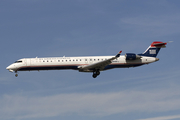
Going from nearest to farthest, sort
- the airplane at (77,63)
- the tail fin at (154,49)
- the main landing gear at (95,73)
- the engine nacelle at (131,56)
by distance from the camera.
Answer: the airplane at (77,63), the main landing gear at (95,73), the engine nacelle at (131,56), the tail fin at (154,49)

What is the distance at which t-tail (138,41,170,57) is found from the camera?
47.2 m

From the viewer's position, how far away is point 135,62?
45.2m

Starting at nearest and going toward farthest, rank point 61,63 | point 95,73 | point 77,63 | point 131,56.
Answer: point 61,63 < point 77,63 < point 131,56 < point 95,73

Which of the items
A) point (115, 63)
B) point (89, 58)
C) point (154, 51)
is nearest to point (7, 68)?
point (89, 58)

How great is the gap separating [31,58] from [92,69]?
1046 centimetres

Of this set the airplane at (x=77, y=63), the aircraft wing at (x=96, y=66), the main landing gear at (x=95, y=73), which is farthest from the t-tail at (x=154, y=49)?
the main landing gear at (x=95, y=73)

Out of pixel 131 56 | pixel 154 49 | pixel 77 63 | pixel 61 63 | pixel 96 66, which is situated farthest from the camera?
pixel 154 49

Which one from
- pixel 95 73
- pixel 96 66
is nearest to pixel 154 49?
pixel 95 73

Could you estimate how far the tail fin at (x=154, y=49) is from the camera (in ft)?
155

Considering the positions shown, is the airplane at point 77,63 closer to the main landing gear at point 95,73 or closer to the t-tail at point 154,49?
the main landing gear at point 95,73

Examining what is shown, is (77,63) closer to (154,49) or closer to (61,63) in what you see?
(61,63)

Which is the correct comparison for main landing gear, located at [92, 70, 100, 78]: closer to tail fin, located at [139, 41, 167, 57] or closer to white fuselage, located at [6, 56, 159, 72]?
white fuselage, located at [6, 56, 159, 72]

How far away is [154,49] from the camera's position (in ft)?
156

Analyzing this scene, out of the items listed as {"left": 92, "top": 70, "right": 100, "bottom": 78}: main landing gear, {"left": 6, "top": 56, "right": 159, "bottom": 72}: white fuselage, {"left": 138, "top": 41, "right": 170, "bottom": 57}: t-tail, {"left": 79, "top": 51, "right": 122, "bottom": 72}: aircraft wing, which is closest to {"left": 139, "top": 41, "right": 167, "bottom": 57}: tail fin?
{"left": 138, "top": 41, "right": 170, "bottom": 57}: t-tail
